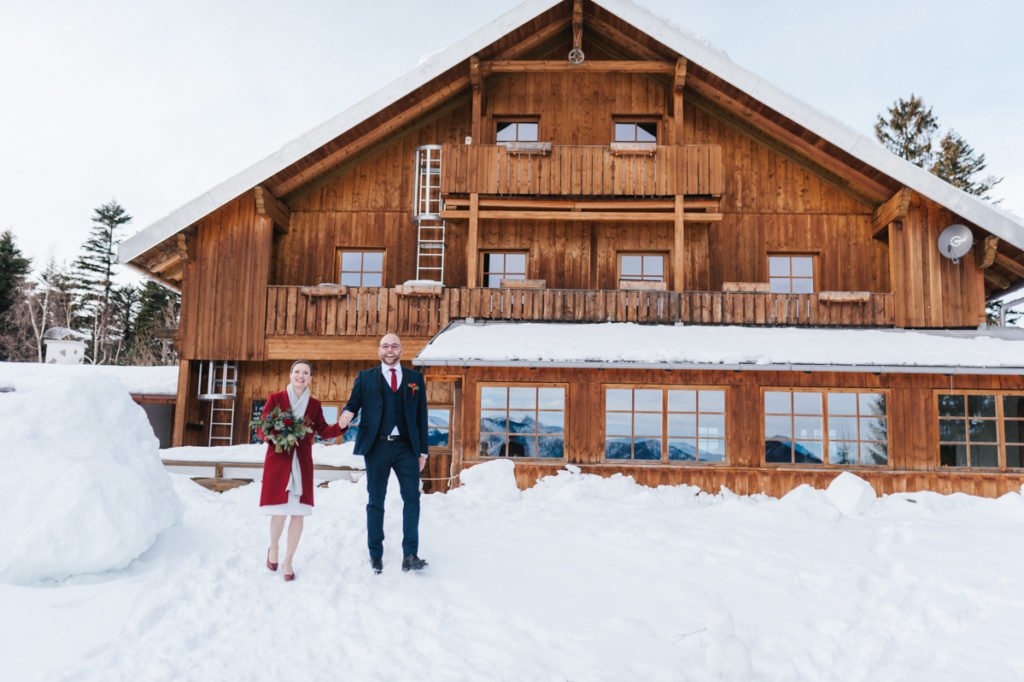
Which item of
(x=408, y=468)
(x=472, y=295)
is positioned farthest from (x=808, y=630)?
(x=472, y=295)

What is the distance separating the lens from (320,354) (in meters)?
14.5

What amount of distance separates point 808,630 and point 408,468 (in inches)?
118

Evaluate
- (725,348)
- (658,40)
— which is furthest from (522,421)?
(658,40)

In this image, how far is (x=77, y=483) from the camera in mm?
4953

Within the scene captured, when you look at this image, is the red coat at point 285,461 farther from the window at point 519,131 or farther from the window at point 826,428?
the window at point 519,131

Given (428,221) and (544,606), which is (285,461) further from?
(428,221)

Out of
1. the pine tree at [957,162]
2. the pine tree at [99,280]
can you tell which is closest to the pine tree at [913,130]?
the pine tree at [957,162]

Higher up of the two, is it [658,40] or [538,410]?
[658,40]

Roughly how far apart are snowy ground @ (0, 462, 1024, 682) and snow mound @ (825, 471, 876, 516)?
1.23 m

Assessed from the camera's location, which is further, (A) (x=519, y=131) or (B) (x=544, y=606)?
(A) (x=519, y=131)

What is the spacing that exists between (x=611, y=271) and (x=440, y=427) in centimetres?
496

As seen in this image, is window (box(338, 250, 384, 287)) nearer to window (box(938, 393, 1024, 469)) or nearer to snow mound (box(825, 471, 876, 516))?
snow mound (box(825, 471, 876, 516))

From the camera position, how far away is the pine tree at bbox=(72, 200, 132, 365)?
3662cm

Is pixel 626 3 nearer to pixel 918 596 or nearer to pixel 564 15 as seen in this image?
pixel 564 15
